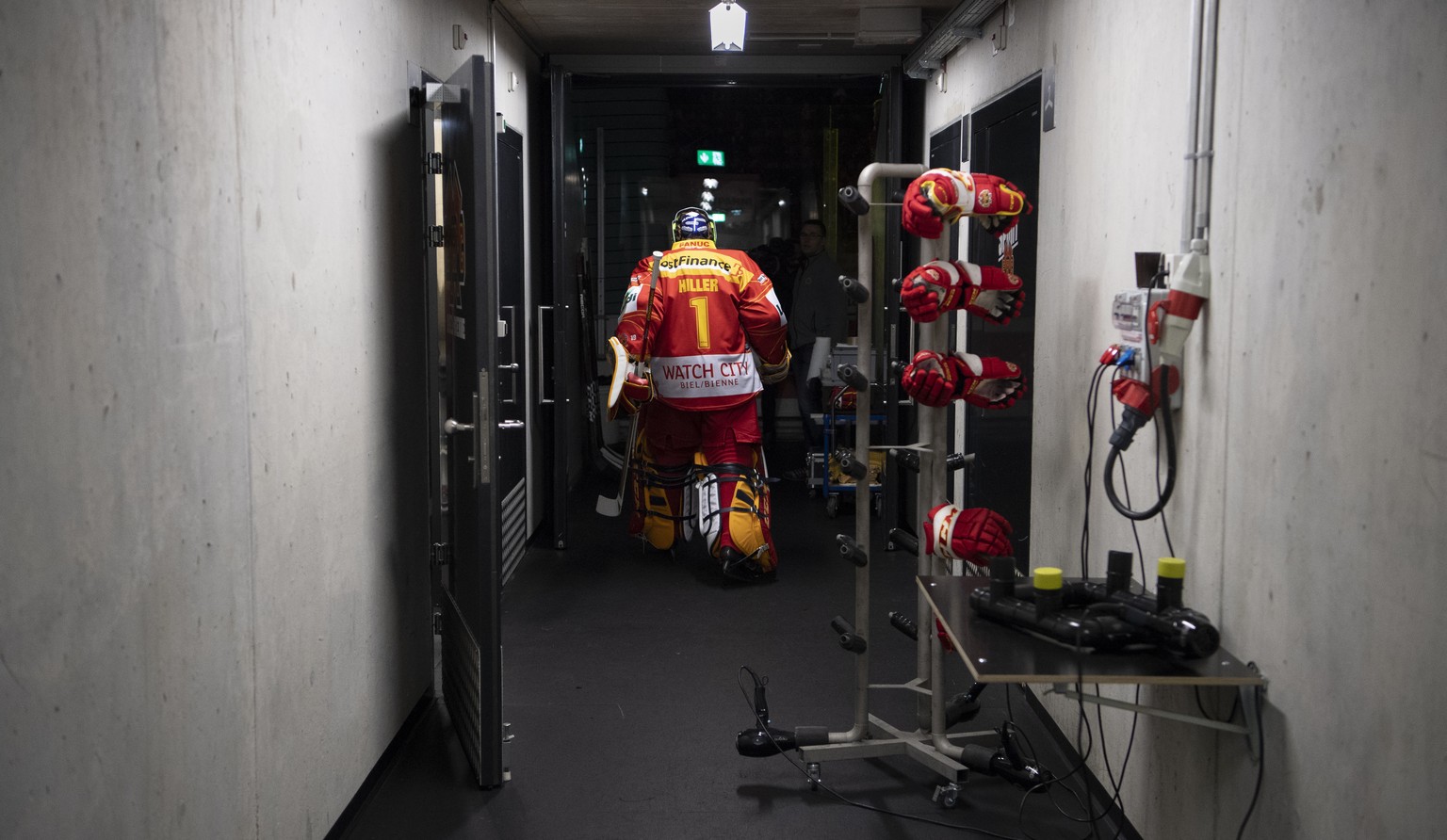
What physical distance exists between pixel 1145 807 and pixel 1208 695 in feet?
1.84

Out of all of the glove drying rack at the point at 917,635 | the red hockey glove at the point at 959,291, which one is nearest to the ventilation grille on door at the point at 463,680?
the glove drying rack at the point at 917,635

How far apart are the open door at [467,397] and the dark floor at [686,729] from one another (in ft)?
0.64

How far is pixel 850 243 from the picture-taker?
934cm

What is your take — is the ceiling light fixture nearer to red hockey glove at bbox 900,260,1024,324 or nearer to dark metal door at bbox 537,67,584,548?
dark metal door at bbox 537,67,584,548

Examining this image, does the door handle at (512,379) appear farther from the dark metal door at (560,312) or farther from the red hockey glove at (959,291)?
the red hockey glove at (959,291)

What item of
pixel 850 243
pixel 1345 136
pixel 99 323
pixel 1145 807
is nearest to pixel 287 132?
pixel 99 323

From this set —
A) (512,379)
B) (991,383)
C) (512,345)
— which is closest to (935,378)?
(991,383)

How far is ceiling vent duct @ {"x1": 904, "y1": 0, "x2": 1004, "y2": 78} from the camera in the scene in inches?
173

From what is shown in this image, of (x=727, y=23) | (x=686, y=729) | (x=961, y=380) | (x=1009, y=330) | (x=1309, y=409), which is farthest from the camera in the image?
(x=1009, y=330)

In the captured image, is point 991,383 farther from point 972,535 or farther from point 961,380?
point 972,535

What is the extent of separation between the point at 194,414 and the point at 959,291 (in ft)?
6.20

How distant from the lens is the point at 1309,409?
6.56 ft

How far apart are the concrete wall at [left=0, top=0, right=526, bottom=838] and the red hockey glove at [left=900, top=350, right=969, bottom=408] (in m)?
1.46

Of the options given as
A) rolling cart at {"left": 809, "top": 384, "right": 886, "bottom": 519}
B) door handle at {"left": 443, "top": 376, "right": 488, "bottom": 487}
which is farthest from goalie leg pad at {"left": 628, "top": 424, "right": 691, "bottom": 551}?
door handle at {"left": 443, "top": 376, "right": 488, "bottom": 487}
